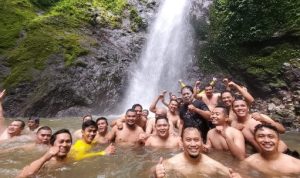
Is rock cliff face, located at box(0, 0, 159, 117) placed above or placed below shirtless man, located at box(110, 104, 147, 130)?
above

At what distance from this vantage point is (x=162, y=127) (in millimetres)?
6445

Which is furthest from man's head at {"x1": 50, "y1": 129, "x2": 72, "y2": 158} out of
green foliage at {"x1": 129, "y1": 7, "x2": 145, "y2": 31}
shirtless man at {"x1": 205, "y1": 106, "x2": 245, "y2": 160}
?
green foliage at {"x1": 129, "y1": 7, "x2": 145, "y2": 31}

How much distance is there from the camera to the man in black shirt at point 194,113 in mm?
6715

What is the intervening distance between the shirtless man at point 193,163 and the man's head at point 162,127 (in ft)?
5.88

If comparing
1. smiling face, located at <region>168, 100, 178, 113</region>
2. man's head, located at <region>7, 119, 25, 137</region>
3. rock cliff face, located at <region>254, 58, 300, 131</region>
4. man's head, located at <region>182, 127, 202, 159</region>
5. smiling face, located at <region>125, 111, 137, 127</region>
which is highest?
rock cliff face, located at <region>254, 58, 300, 131</region>

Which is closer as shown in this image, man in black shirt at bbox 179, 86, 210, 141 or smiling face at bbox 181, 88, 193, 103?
man in black shirt at bbox 179, 86, 210, 141

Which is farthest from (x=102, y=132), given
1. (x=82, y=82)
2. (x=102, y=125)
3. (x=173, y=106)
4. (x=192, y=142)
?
(x=82, y=82)

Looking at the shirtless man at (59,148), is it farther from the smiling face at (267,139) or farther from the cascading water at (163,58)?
the cascading water at (163,58)

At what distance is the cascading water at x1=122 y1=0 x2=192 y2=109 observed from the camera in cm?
1602

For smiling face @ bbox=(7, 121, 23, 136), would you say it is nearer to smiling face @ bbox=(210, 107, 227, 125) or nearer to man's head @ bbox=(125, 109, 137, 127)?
man's head @ bbox=(125, 109, 137, 127)

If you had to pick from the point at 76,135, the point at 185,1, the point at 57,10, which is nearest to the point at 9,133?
the point at 76,135

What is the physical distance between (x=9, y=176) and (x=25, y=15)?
1442 centimetres

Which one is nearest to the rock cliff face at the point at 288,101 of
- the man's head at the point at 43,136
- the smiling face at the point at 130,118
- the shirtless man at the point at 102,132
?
the smiling face at the point at 130,118

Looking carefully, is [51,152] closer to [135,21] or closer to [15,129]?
[15,129]
